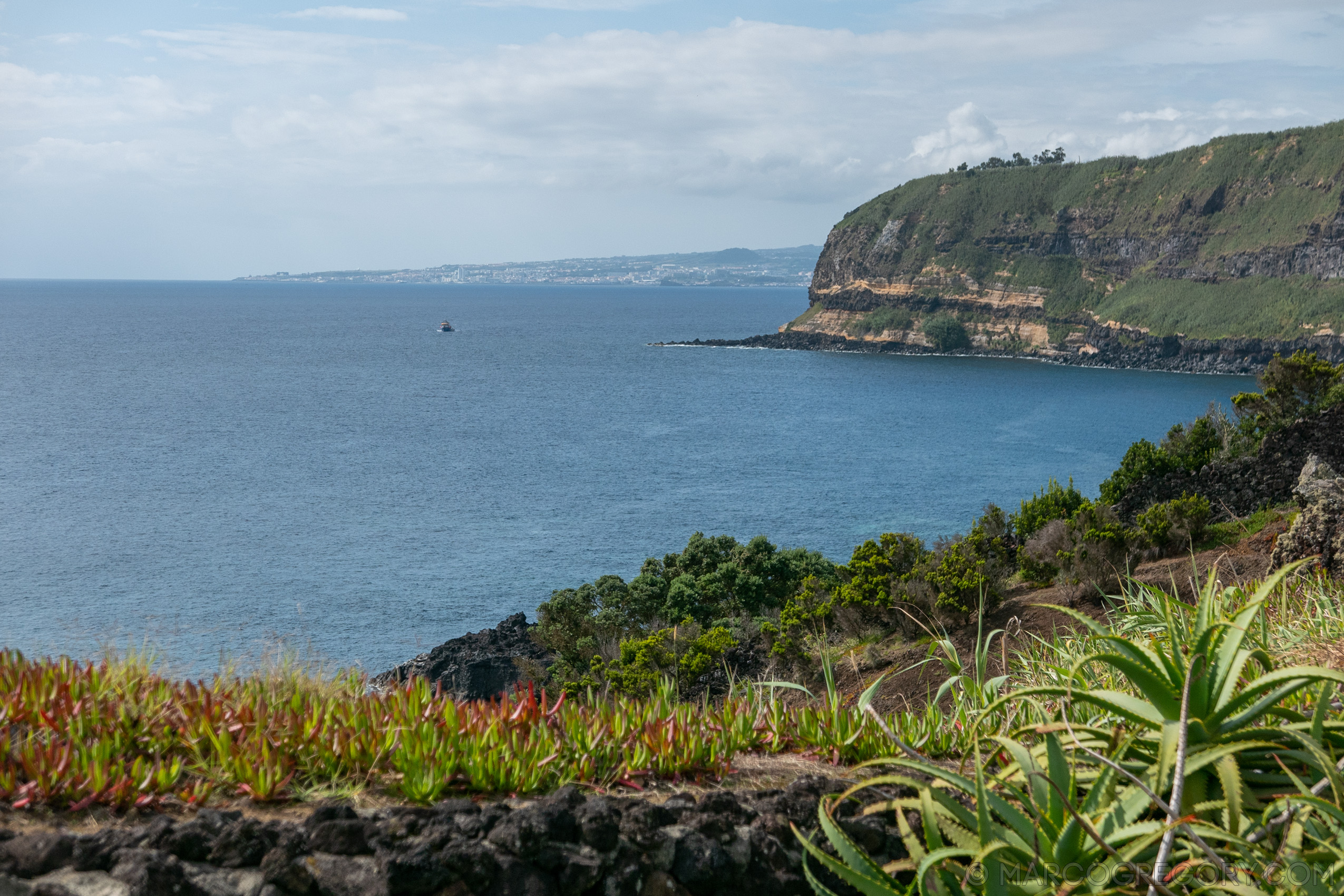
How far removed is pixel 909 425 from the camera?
74.9m

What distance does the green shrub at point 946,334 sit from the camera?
435ft

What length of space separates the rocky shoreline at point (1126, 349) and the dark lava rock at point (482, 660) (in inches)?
3890

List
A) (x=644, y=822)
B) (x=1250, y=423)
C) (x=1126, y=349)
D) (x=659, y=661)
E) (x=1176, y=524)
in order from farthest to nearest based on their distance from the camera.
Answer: (x=1126, y=349), (x=1250, y=423), (x=659, y=661), (x=1176, y=524), (x=644, y=822)

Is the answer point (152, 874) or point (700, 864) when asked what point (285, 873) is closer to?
point (152, 874)

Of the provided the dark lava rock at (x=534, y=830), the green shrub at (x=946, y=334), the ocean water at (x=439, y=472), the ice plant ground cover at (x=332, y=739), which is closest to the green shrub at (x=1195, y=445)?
the ocean water at (x=439, y=472)

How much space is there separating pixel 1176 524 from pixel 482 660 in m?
16.1

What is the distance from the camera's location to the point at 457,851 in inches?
130

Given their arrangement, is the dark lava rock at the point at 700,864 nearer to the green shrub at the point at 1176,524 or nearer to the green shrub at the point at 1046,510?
the green shrub at the point at 1176,524

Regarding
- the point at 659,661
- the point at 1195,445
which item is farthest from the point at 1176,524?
the point at 659,661

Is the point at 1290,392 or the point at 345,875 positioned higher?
the point at 1290,392

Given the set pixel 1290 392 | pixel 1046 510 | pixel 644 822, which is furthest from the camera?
pixel 1290 392

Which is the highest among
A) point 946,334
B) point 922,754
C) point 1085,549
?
point 946,334

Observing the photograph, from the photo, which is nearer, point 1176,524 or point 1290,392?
point 1176,524

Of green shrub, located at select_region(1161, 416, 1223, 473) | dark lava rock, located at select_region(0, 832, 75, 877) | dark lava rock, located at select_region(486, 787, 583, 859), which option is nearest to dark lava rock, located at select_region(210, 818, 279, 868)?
dark lava rock, located at select_region(0, 832, 75, 877)
